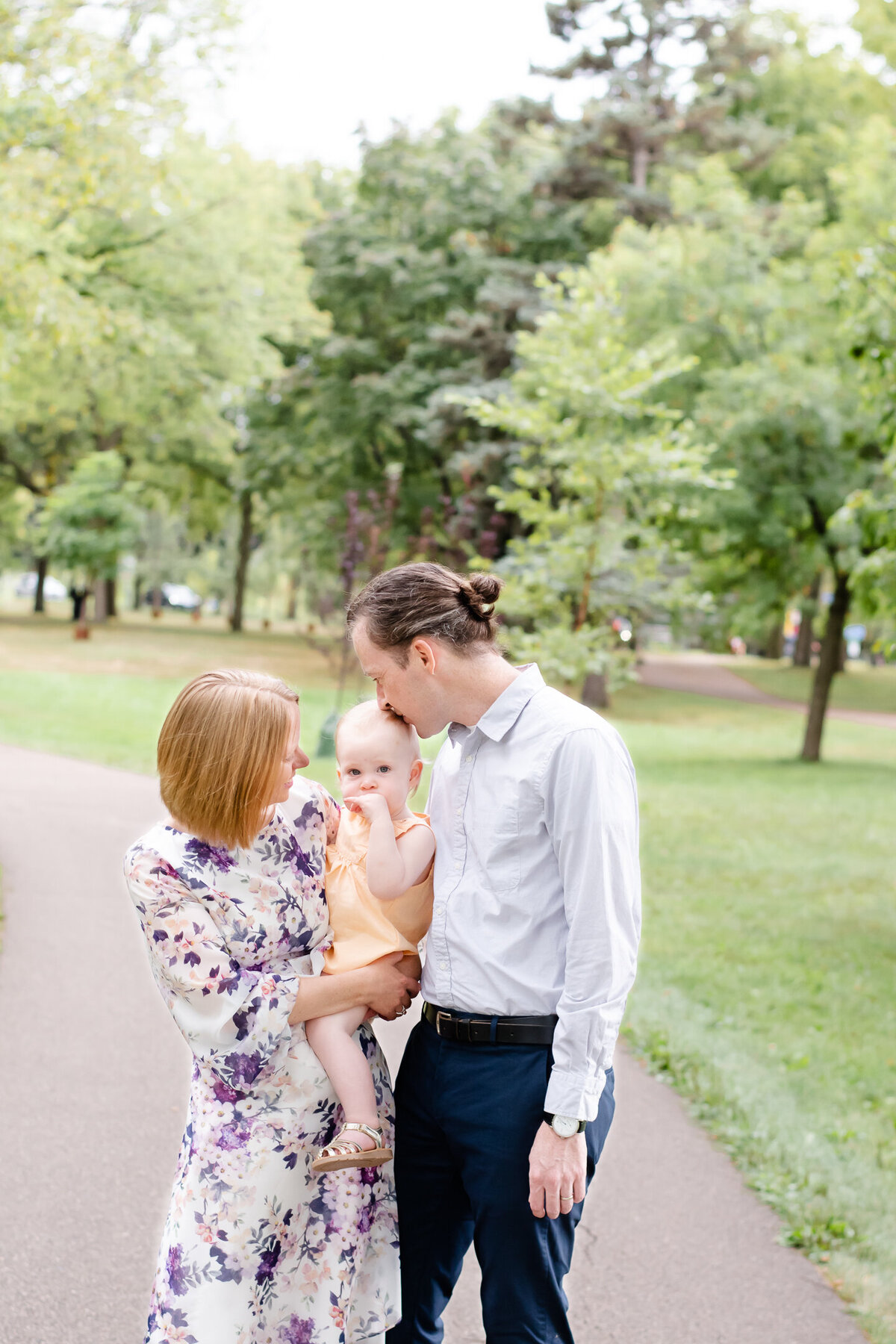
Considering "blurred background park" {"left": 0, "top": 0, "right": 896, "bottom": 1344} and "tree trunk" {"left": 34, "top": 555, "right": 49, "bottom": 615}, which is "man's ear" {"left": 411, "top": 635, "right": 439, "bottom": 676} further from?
"tree trunk" {"left": 34, "top": 555, "right": 49, "bottom": 615}

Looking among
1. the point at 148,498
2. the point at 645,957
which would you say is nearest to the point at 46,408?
the point at 148,498

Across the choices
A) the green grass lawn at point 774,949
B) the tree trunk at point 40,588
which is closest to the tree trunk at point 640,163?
the green grass lawn at point 774,949

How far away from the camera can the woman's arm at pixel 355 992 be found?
2490mm

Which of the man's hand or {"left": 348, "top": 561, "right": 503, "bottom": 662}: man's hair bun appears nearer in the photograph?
the man's hand

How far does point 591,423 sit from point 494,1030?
11211 millimetres

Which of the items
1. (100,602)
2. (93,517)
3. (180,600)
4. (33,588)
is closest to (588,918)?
(93,517)

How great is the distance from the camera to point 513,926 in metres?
2.43

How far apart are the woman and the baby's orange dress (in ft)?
0.13

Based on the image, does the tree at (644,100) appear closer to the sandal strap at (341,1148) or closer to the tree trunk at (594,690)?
the tree trunk at (594,690)

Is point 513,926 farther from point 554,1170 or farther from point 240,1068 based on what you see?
point 240,1068

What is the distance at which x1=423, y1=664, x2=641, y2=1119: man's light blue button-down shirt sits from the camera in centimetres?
231

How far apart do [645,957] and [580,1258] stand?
4.69m

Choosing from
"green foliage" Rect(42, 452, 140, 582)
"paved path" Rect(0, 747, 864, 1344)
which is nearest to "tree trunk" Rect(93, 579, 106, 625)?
"green foliage" Rect(42, 452, 140, 582)

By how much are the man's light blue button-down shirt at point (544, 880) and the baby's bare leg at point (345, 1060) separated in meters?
0.18
